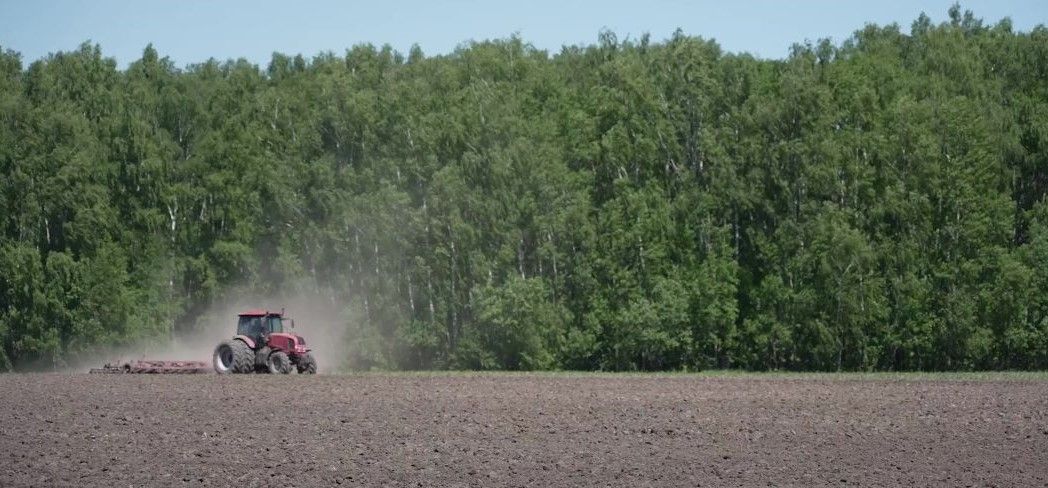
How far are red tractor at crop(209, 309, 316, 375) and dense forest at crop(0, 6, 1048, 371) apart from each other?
15.1 meters

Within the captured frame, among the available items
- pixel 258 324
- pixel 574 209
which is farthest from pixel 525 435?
pixel 574 209

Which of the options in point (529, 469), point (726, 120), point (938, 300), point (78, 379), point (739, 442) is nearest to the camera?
point (529, 469)

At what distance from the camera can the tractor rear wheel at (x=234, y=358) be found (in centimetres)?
4500

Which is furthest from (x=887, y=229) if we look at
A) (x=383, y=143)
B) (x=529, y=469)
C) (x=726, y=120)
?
(x=529, y=469)

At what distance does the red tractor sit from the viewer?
45.3m

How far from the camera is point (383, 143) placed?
225 feet

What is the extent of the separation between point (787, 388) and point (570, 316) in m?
23.6

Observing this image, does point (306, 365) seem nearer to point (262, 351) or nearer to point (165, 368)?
point (262, 351)

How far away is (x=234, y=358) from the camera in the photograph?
148 feet

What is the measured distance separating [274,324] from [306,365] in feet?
6.43

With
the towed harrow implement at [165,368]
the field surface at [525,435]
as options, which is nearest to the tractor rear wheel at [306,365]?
the towed harrow implement at [165,368]

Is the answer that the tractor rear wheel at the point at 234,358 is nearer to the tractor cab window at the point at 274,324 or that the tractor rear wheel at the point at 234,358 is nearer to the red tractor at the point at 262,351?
the red tractor at the point at 262,351

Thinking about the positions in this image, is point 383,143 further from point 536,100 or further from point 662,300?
point 662,300

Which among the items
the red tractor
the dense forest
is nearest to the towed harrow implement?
the red tractor
